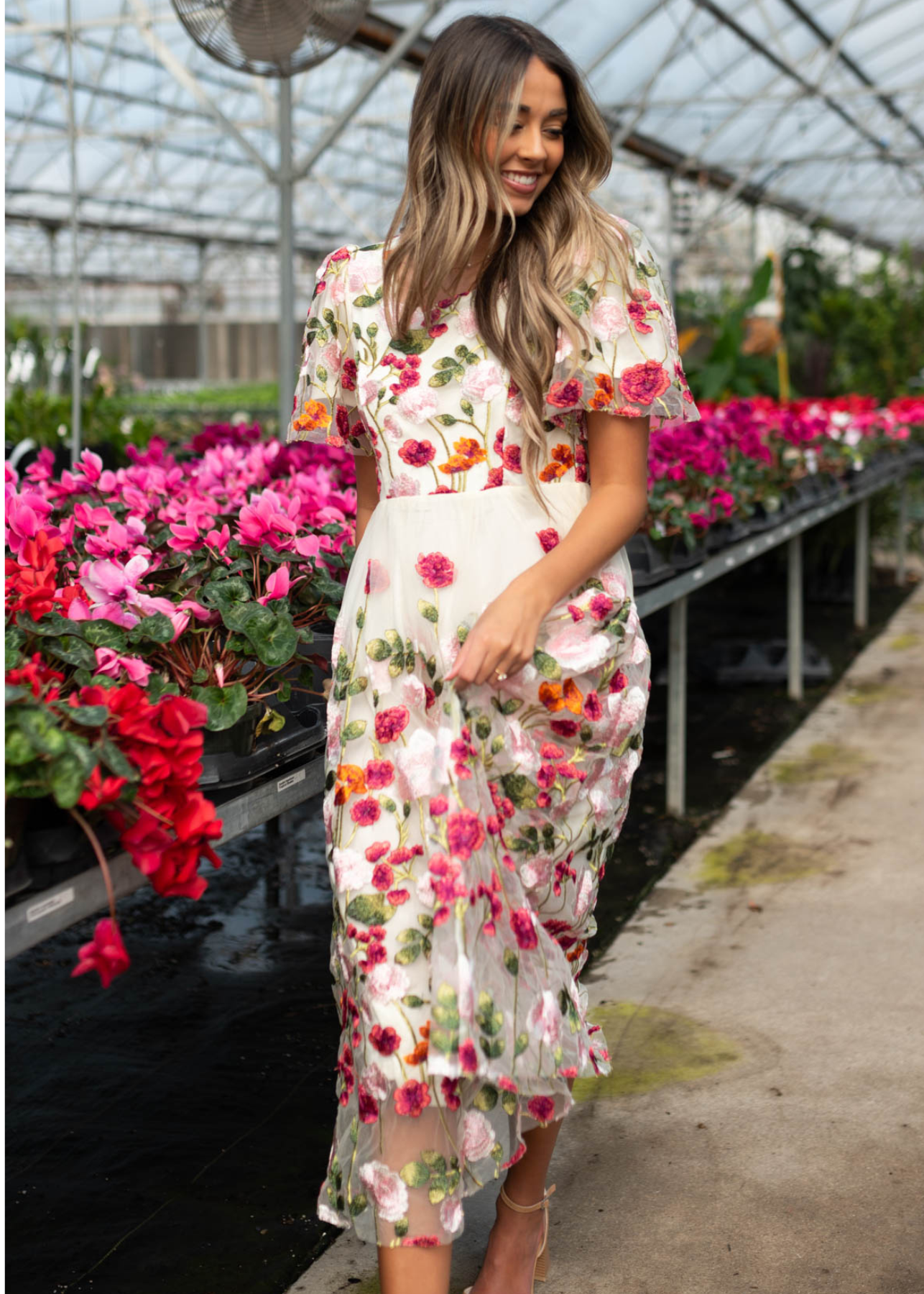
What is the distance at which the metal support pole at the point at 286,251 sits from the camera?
4.19 meters

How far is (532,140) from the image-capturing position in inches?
51.3

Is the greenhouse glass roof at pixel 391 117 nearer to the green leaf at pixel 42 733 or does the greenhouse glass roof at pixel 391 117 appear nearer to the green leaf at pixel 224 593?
→ the green leaf at pixel 224 593

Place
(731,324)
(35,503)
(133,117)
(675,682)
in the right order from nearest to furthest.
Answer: (35,503)
(675,682)
(731,324)
(133,117)

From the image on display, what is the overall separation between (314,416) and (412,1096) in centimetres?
70

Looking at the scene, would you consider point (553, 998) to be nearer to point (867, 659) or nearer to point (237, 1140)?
point (237, 1140)

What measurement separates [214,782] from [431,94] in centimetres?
75

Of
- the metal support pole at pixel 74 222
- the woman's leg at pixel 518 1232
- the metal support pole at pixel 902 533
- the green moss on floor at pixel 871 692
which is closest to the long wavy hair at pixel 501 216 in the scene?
the woman's leg at pixel 518 1232

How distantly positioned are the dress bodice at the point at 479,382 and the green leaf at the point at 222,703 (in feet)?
0.87

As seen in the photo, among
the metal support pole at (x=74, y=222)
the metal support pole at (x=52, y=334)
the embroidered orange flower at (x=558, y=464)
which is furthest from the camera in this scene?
the metal support pole at (x=52, y=334)

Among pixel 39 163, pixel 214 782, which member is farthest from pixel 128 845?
pixel 39 163

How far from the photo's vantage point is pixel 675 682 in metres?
3.42

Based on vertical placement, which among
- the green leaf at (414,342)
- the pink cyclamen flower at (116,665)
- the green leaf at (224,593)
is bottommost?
the pink cyclamen flower at (116,665)

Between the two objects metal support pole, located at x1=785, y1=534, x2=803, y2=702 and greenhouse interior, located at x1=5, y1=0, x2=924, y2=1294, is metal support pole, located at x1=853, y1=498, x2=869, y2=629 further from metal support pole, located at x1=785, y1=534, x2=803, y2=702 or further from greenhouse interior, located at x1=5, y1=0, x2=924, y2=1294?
metal support pole, located at x1=785, y1=534, x2=803, y2=702

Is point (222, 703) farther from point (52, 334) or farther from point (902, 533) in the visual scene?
point (52, 334)
